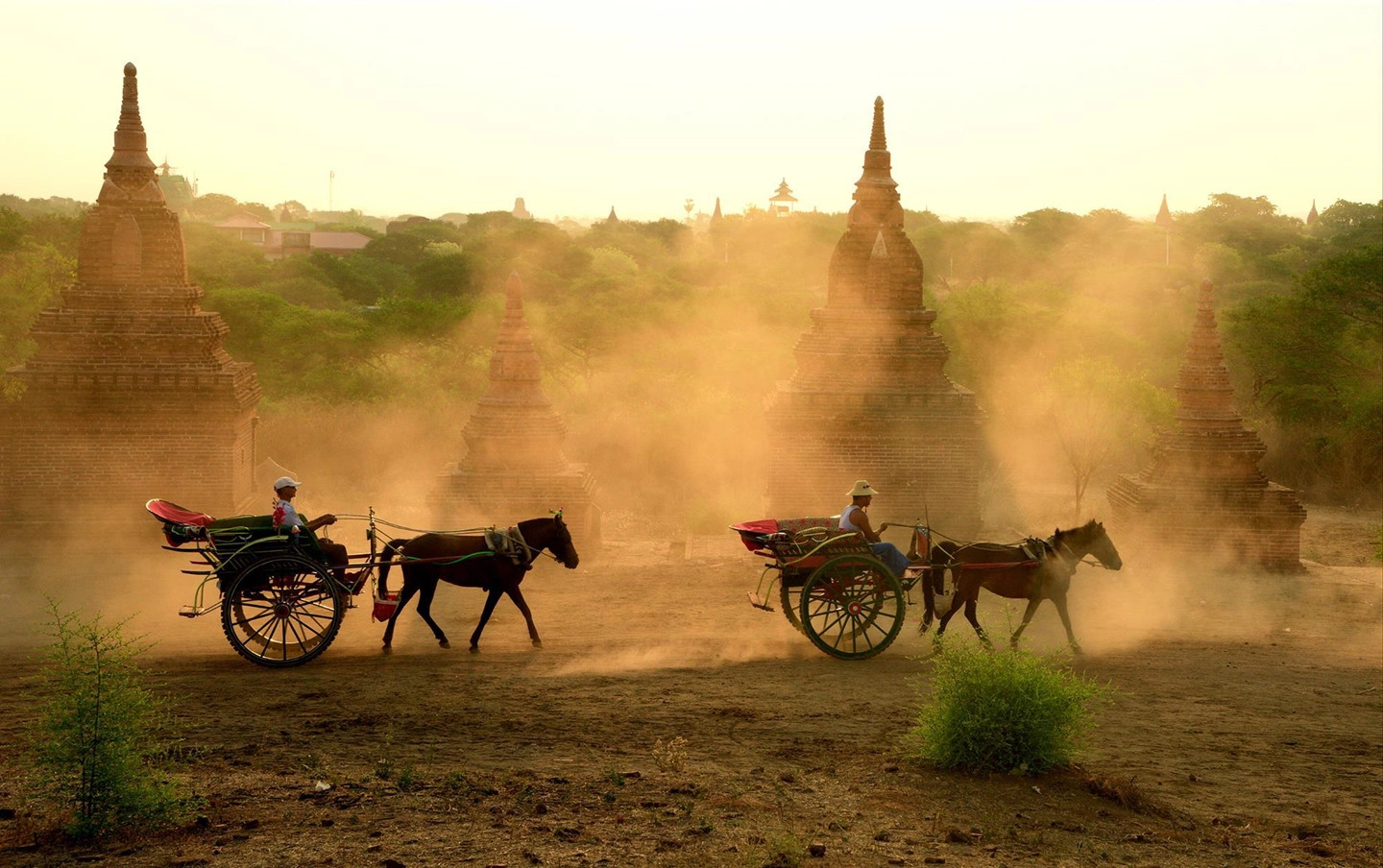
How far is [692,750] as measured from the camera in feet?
31.2

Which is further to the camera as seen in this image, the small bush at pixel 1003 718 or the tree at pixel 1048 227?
the tree at pixel 1048 227

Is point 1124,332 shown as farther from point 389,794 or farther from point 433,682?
point 389,794

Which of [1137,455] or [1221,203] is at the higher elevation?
[1221,203]

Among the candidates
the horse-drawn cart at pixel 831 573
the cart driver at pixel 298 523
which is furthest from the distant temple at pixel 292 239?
the horse-drawn cart at pixel 831 573

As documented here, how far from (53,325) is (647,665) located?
32.4 feet

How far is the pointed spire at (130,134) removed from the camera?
699 inches

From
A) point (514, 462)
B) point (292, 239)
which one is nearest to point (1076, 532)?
point (514, 462)

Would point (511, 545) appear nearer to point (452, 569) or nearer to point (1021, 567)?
point (452, 569)

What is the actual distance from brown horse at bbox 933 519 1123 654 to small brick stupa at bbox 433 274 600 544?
21.6 feet

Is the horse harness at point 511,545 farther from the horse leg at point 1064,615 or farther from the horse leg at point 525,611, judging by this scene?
the horse leg at point 1064,615

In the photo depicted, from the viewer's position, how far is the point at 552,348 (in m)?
38.9

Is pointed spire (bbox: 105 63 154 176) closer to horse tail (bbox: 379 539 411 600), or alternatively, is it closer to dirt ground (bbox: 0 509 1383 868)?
dirt ground (bbox: 0 509 1383 868)

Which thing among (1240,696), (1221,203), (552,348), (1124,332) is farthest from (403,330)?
(1221,203)

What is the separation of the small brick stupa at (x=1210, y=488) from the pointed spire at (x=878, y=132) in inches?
196
